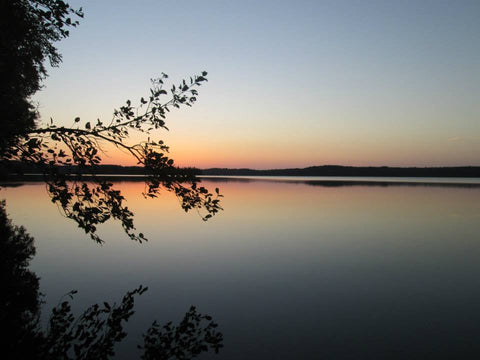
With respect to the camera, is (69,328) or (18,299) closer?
(69,328)

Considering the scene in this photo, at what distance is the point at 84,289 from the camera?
13812 millimetres

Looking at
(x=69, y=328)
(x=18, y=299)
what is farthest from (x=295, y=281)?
(x=18, y=299)

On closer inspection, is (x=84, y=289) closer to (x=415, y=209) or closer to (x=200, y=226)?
(x=200, y=226)

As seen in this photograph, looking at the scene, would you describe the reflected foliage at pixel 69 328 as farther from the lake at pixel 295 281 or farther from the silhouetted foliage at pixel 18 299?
the lake at pixel 295 281

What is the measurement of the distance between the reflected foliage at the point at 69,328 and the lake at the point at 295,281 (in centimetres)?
92

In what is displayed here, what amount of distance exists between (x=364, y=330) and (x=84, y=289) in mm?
10727

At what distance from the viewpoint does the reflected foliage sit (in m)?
4.87

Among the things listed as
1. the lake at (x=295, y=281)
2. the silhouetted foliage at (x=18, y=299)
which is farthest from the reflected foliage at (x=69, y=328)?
the lake at (x=295, y=281)

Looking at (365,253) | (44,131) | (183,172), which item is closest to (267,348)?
(183,172)

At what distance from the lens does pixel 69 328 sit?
381 inches

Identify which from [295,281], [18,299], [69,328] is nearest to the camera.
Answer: [69,328]

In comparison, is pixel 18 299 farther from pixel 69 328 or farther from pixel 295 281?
pixel 295 281

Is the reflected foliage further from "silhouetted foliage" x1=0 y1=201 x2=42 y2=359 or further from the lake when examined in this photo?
the lake

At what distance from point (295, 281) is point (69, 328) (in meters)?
9.30
